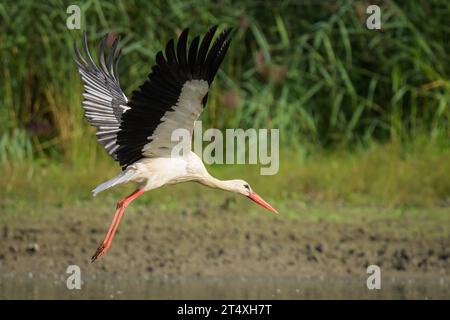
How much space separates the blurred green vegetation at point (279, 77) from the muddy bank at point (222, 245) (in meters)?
1.22

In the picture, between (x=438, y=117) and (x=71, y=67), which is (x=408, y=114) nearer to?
(x=438, y=117)

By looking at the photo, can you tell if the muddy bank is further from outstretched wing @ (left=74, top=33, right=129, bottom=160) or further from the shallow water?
outstretched wing @ (left=74, top=33, right=129, bottom=160)

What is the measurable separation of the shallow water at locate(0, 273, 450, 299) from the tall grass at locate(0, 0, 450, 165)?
2738 mm

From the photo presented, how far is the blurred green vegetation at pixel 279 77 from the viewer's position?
11.1 metres

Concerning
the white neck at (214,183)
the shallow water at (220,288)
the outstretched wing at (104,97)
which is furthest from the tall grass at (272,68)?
the white neck at (214,183)

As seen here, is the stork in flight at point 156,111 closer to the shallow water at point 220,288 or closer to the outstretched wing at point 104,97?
the outstretched wing at point 104,97

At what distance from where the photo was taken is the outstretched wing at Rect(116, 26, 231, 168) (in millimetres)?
6359

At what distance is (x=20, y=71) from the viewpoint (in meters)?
11.4

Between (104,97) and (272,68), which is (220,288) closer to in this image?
(104,97)

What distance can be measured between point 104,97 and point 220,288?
166 centimetres

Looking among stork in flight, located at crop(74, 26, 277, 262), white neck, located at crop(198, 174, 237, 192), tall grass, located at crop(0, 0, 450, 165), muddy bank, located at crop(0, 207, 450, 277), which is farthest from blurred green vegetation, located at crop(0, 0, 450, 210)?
stork in flight, located at crop(74, 26, 277, 262)

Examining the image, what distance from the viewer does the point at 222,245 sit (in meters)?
9.20
